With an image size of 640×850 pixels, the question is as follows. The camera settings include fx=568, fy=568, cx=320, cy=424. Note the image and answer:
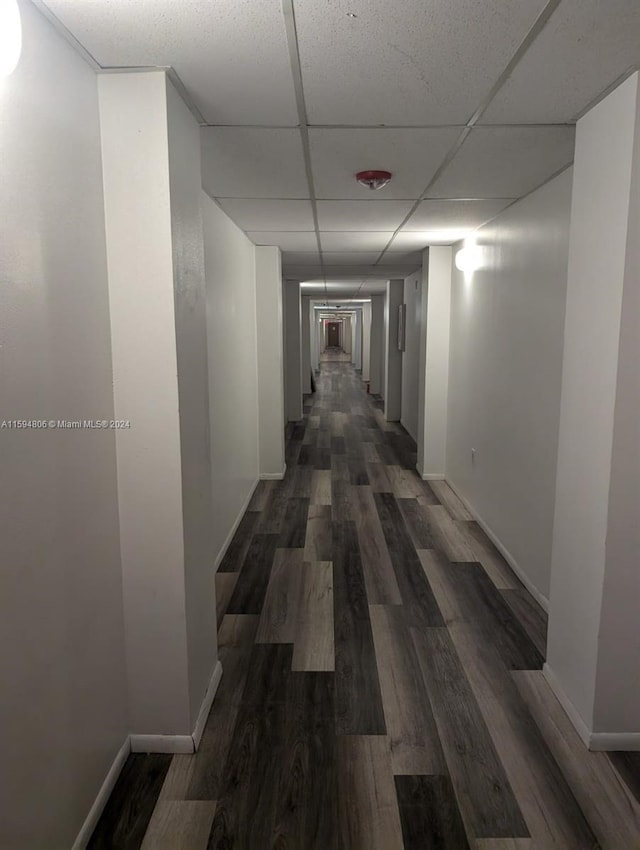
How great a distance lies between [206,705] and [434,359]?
14.4ft

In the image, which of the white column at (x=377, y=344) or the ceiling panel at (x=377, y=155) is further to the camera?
the white column at (x=377, y=344)

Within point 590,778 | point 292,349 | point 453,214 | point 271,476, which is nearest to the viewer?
point 590,778

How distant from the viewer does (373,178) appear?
2.89m

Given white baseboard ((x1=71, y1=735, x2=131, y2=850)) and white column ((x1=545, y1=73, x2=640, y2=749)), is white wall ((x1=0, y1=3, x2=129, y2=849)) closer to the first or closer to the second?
white baseboard ((x1=71, y1=735, x2=131, y2=850))

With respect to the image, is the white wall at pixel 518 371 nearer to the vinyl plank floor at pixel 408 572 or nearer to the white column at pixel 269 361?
the vinyl plank floor at pixel 408 572

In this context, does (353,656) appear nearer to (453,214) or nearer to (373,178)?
(373,178)

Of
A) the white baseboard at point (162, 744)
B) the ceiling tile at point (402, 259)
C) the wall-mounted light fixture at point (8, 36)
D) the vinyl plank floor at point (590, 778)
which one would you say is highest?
the ceiling tile at point (402, 259)

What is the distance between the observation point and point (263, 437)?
19.9 ft

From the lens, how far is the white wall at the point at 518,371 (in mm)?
3146

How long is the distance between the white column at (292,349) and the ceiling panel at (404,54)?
731cm

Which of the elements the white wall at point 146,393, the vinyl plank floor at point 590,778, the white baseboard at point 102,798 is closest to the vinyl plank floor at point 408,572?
the vinyl plank floor at point 590,778

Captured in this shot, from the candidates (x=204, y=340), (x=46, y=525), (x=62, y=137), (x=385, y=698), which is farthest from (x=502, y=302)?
(x=46, y=525)

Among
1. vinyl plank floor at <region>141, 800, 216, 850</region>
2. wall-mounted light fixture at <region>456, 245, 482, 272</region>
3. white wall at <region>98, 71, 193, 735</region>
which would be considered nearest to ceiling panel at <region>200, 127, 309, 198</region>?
white wall at <region>98, 71, 193, 735</region>

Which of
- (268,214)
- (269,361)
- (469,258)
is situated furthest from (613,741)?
(269,361)
